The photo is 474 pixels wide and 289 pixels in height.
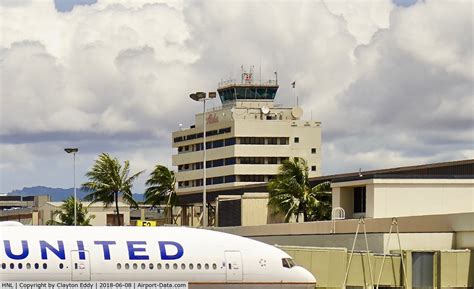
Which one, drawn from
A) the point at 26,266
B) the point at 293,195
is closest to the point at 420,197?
the point at 293,195

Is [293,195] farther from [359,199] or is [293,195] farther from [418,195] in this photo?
[418,195]

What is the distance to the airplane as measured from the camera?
54.8m

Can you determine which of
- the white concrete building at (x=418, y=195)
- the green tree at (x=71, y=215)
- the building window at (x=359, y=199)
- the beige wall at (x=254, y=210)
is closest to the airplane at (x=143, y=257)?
the white concrete building at (x=418, y=195)

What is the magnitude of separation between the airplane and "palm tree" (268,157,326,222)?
56614mm

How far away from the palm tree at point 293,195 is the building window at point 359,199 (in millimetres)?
18783

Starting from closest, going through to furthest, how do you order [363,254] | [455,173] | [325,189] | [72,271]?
[72,271]
[363,254]
[455,173]
[325,189]

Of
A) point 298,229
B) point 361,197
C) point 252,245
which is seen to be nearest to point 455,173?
point 361,197

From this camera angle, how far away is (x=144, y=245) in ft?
187

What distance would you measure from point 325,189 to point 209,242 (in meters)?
61.1

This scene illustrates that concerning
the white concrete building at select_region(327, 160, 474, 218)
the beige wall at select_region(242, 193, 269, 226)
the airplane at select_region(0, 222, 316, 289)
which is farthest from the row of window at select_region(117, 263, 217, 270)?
the beige wall at select_region(242, 193, 269, 226)

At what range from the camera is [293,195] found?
384 feet

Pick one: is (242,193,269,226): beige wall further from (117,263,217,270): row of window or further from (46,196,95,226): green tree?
(117,263,217,270): row of window

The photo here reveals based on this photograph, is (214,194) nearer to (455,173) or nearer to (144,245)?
(455,173)

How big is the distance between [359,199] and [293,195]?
2116cm
